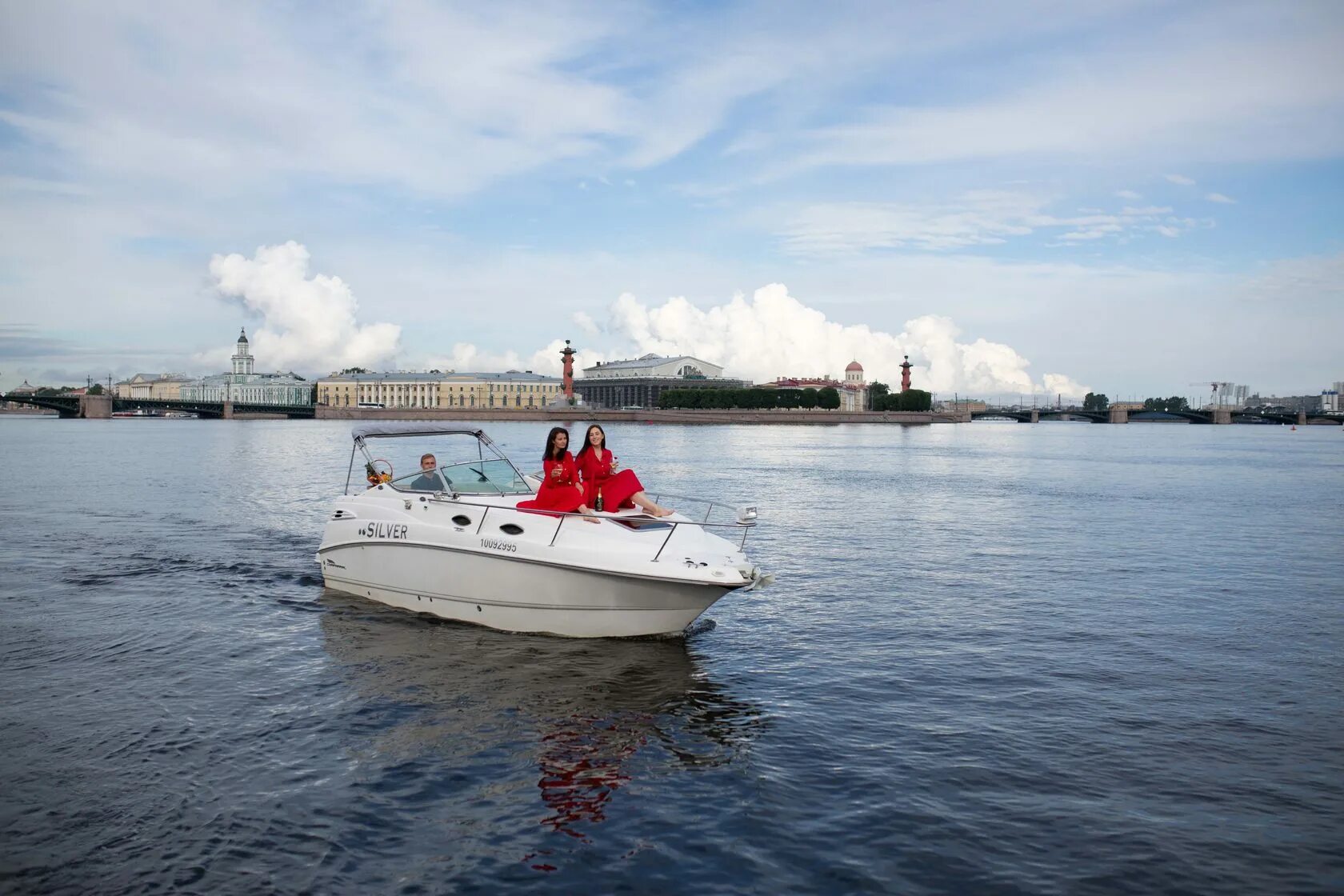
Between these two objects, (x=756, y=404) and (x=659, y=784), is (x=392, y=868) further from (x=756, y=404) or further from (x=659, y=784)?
(x=756, y=404)

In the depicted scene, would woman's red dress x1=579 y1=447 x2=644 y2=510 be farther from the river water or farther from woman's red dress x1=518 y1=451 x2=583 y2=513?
the river water

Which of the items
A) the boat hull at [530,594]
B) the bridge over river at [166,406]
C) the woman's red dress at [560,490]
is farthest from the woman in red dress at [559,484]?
the bridge over river at [166,406]

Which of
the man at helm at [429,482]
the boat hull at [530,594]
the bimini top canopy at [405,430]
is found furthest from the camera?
the bimini top canopy at [405,430]

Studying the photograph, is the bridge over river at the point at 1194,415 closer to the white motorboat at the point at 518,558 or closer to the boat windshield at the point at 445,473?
the boat windshield at the point at 445,473

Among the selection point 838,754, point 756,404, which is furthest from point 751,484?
point 756,404

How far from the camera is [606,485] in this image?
1257cm

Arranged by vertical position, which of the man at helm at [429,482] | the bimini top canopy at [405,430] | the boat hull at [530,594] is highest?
the bimini top canopy at [405,430]

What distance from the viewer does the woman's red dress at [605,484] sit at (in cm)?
1248

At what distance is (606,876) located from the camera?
22.1ft

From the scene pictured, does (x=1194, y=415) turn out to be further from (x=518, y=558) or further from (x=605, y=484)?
(x=518, y=558)

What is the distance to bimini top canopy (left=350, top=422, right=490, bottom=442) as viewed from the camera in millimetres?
15570

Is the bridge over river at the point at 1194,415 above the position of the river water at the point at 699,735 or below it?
above

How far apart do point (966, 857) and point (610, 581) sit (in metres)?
5.48

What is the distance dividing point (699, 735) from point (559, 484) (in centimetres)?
399
